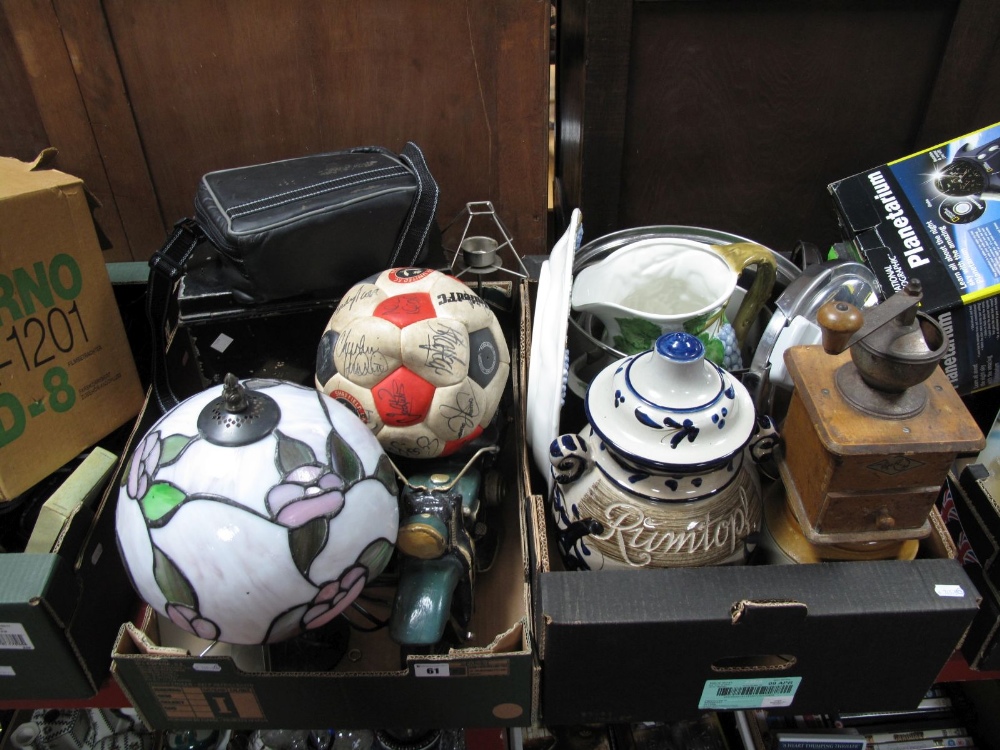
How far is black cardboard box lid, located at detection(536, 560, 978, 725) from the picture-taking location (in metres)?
0.80

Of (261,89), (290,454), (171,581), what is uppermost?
(261,89)

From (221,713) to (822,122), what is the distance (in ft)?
4.32

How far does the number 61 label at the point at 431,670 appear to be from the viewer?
855 millimetres

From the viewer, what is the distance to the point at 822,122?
1.32 m

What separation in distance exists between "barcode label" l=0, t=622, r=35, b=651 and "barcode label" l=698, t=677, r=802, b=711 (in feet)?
2.60

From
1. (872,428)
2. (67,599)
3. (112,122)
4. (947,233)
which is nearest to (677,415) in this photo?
(872,428)

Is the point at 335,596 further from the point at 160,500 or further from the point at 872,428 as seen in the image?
the point at 872,428

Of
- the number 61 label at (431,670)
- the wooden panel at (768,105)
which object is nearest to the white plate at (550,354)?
the number 61 label at (431,670)

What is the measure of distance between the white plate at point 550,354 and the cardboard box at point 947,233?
1.57 feet

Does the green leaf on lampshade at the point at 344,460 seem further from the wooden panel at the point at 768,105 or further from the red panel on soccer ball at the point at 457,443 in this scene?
the wooden panel at the point at 768,105

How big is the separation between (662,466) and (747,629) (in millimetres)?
198

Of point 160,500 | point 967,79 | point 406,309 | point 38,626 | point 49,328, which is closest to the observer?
point 160,500

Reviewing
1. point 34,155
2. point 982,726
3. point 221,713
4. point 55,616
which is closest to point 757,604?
point 221,713

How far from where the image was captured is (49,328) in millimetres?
1062
